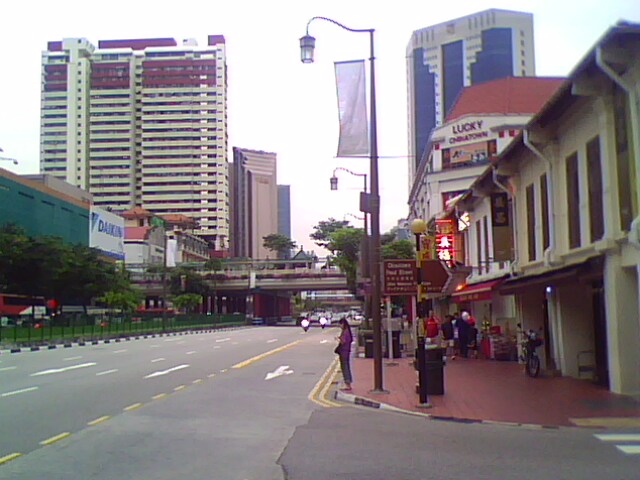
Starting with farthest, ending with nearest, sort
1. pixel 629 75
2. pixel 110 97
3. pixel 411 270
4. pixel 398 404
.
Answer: pixel 110 97
pixel 411 270
pixel 398 404
pixel 629 75

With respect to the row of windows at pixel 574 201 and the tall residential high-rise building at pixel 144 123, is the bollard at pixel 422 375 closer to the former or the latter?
the row of windows at pixel 574 201

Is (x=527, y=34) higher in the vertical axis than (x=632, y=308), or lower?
higher

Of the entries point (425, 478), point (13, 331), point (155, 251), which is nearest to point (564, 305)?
point (425, 478)

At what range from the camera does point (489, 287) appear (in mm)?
24125

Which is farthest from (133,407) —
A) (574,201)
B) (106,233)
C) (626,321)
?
(106,233)

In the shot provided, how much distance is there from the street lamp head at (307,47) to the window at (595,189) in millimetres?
6302

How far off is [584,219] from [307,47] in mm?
7153

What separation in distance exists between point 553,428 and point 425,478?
14.4ft

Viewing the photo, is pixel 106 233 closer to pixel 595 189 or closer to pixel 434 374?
pixel 434 374

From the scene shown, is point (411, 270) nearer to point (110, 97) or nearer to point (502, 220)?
point (502, 220)

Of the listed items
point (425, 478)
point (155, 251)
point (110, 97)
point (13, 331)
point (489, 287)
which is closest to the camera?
point (425, 478)

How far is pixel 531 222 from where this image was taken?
2164cm

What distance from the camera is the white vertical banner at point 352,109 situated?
1661cm

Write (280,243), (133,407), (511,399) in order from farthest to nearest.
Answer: (280,243), (511,399), (133,407)
